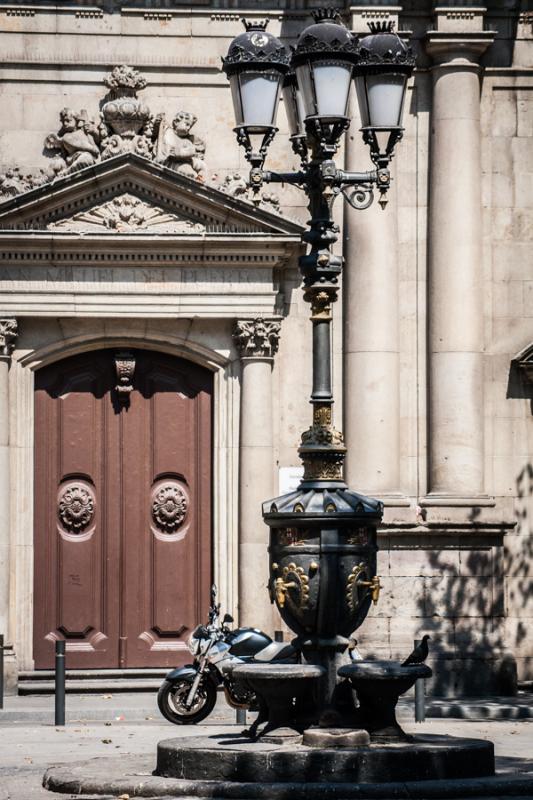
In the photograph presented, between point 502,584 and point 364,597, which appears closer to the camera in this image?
point 364,597

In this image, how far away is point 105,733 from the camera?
687 inches

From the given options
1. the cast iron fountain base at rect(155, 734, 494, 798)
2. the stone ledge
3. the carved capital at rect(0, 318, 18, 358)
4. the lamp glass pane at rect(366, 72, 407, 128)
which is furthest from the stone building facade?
the stone ledge

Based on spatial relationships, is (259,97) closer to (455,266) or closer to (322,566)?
(322,566)

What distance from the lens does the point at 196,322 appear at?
20766 mm

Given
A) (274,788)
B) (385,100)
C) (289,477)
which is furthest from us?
(289,477)

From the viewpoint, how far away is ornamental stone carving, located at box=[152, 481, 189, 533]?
2081 cm

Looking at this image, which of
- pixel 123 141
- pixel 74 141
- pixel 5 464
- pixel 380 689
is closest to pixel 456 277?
pixel 123 141

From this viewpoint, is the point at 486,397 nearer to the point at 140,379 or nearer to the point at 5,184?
the point at 140,379

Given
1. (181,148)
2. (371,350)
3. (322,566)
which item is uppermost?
(181,148)

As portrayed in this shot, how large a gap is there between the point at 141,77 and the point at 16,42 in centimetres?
142

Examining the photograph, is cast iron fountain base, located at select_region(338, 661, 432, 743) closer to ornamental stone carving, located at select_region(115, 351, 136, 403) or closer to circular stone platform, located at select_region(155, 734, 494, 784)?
circular stone platform, located at select_region(155, 734, 494, 784)

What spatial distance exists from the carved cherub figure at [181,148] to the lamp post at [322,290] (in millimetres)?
6114

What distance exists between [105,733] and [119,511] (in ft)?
12.6

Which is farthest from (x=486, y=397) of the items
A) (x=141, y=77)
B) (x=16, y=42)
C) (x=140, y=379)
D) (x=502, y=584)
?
(x=16, y=42)
